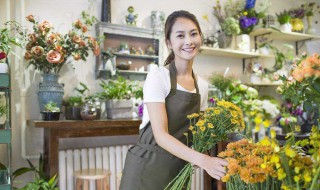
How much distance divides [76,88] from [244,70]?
6.73 feet

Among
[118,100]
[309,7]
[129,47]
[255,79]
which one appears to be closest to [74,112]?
[118,100]

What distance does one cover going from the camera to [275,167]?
66 cm

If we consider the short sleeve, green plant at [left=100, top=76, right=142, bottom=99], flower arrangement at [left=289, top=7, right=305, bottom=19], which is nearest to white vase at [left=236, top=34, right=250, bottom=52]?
flower arrangement at [left=289, top=7, right=305, bottom=19]

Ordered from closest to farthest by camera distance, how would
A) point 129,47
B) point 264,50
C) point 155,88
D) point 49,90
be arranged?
point 155,88 → point 49,90 → point 129,47 → point 264,50

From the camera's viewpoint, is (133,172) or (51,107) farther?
(51,107)

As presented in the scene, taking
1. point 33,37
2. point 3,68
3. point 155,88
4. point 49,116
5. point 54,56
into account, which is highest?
point 33,37

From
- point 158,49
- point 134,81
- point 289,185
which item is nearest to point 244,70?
point 158,49

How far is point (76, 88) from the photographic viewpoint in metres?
2.61

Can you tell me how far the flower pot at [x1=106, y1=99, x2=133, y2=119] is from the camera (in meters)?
2.50

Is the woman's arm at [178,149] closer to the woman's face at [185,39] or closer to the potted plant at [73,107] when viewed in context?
the woman's face at [185,39]

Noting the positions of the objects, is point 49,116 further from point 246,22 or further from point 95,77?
point 246,22

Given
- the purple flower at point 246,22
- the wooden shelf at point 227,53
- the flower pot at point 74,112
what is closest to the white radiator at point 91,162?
the flower pot at point 74,112

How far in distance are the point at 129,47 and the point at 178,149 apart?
2.03m

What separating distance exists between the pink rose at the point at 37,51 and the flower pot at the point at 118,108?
632 mm
